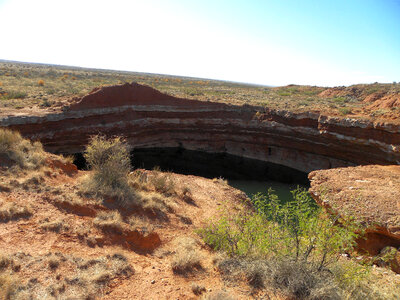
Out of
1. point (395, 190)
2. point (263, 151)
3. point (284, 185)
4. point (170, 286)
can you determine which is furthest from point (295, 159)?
point (170, 286)

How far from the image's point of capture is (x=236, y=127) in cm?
2345

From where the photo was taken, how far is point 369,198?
888 cm

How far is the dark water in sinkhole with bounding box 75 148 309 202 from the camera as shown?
17.5 meters

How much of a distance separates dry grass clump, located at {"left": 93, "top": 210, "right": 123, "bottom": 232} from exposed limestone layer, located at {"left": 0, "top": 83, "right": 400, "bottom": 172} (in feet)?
42.4

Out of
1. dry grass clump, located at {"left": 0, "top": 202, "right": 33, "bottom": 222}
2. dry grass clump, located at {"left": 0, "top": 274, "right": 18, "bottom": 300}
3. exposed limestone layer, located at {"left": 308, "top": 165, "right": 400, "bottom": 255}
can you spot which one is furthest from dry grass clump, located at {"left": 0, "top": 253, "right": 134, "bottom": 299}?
exposed limestone layer, located at {"left": 308, "top": 165, "right": 400, "bottom": 255}

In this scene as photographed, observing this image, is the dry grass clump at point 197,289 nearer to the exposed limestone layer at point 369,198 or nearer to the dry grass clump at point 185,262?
the dry grass clump at point 185,262

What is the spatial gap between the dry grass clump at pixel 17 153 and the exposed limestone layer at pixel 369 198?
33.0ft

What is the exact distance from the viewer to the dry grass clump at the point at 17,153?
930 centimetres

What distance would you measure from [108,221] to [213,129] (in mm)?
17970

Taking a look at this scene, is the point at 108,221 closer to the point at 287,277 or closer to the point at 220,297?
the point at 220,297

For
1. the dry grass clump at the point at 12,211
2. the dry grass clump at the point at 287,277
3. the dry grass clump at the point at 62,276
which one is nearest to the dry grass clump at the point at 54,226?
the dry grass clump at the point at 12,211

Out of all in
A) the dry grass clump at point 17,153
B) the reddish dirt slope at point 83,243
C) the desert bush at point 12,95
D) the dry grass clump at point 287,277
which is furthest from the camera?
the desert bush at point 12,95

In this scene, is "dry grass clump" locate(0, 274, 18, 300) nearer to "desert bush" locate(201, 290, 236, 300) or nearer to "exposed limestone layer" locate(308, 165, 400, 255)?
"desert bush" locate(201, 290, 236, 300)

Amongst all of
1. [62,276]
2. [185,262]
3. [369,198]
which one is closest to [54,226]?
[62,276]
